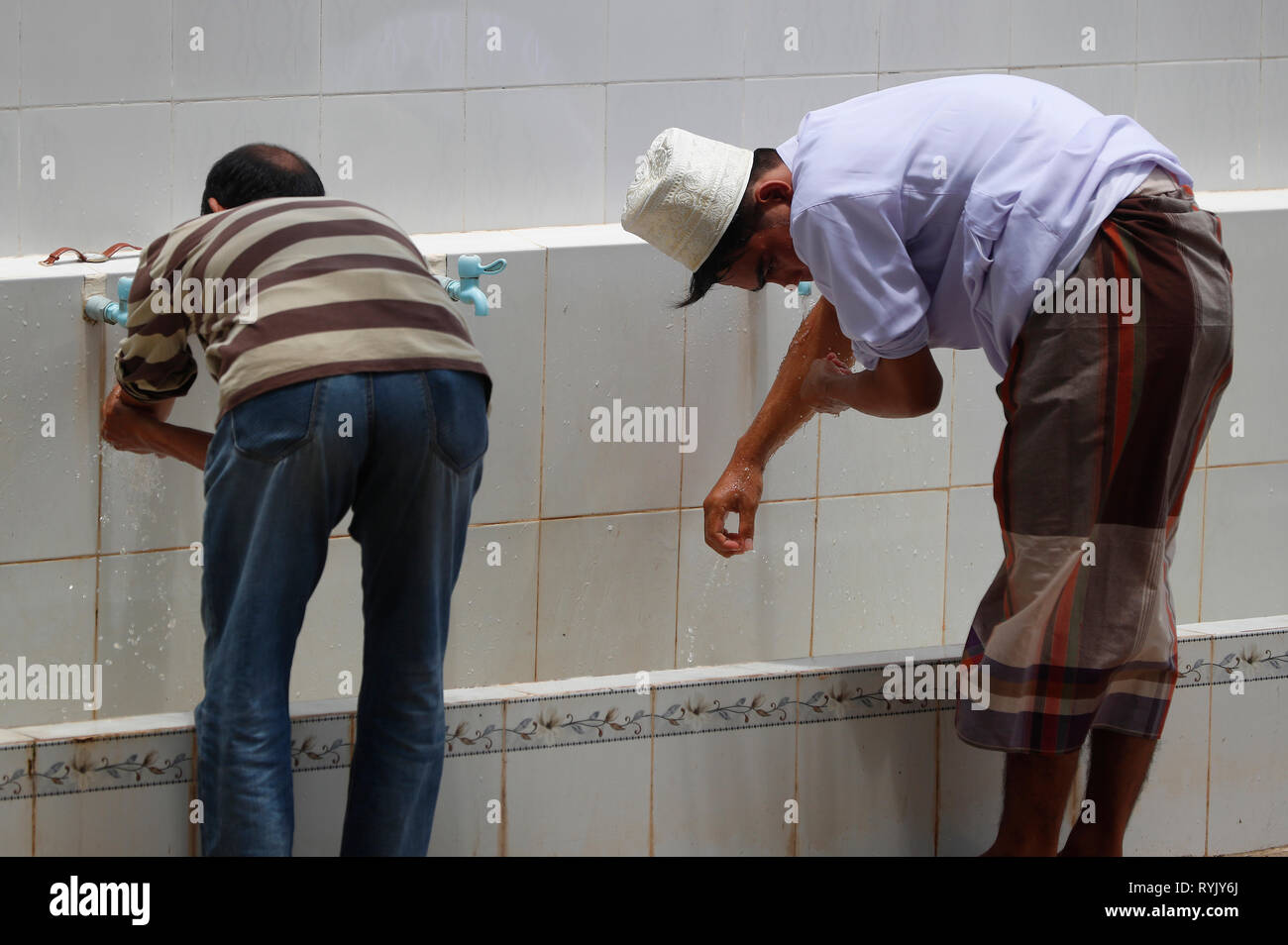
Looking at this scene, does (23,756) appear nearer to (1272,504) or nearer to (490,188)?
(490,188)

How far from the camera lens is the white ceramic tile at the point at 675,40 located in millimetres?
3051

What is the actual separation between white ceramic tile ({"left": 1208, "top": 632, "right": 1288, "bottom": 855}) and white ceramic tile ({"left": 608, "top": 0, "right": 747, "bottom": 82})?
4.44ft

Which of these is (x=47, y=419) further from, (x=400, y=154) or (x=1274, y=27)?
(x=1274, y=27)

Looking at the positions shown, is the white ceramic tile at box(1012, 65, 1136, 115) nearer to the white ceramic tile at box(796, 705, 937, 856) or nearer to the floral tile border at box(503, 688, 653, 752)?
the white ceramic tile at box(796, 705, 937, 856)

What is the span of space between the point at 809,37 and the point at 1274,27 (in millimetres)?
1083

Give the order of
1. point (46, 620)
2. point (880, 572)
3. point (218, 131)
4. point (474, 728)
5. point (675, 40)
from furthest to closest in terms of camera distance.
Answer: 1. point (880, 572)
2. point (675, 40)
3. point (218, 131)
4. point (46, 620)
5. point (474, 728)

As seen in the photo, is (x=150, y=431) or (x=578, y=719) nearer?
(x=150, y=431)

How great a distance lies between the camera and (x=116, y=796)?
2.22m

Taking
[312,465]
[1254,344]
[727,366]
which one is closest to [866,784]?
[727,366]

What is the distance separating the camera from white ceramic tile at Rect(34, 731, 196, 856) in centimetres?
220

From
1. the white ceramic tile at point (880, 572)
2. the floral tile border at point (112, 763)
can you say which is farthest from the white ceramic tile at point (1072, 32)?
the floral tile border at point (112, 763)

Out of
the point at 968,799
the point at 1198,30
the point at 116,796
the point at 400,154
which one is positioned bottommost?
the point at 968,799

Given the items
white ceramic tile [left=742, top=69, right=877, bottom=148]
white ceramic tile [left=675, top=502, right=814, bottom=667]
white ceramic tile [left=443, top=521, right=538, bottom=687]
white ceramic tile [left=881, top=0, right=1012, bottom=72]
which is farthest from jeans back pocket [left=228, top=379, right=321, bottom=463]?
white ceramic tile [left=881, top=0, right=1012, bottom=72]

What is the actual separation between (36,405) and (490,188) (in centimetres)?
88
